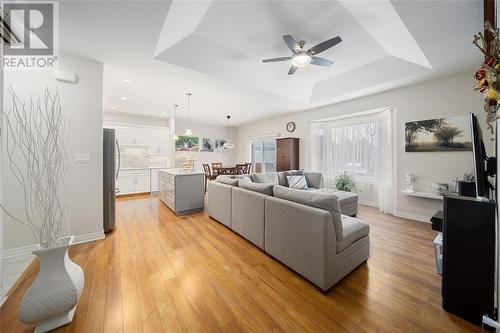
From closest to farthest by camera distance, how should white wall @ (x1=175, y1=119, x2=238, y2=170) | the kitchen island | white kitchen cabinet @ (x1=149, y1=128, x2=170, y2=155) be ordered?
the kitchen island < white kitchen cabinet @ (x1=149, y1=128, x2=170, y2=155) < white wall @ (x1=175, y1=119, x2=238, y2=170)

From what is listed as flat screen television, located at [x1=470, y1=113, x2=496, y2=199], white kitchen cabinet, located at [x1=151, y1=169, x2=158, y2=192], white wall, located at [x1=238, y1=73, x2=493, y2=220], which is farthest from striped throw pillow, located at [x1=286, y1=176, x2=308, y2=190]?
white kitchen cabinet, located at [x1=151, y1=169, x2=158, y2=192]

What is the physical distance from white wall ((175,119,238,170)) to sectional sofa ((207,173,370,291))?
17.6 feet

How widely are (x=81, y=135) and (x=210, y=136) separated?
18.1 feet

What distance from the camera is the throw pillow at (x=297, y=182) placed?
4.27 metres

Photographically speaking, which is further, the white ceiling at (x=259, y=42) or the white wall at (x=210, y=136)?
the white wall at (x=210, y=136)

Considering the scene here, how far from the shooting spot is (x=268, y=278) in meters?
1.92

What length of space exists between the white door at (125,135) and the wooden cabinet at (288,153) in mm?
4835

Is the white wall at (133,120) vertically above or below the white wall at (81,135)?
above

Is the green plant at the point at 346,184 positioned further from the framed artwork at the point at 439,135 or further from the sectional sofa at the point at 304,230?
the sectional sofa at the point at 304,230

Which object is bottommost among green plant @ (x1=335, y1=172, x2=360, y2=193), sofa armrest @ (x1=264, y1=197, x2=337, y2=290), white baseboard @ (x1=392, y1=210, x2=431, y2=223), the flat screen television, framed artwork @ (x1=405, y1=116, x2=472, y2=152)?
white baseboard @ (x1=392, y1=210, x2=431, y2=223)

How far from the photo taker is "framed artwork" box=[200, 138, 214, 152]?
7.88 metres

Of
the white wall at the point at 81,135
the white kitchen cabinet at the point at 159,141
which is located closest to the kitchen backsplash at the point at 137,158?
the white kitchen cabinet at the point at 159,141

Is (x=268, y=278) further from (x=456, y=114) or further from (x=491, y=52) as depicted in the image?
(x=456, y=114)

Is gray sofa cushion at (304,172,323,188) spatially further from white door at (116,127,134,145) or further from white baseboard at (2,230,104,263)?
white door at (116,127,134,145)
